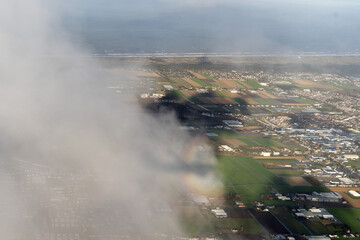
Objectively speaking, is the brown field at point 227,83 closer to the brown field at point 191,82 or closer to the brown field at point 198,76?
the brown field at point 198,76

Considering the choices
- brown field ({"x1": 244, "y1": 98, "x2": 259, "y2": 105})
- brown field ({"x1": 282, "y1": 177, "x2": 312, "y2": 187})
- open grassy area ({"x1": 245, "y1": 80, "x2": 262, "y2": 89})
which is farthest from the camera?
open grassy area ({"x1": 245, "y1": 80, "x2": 262, "y2": 89})

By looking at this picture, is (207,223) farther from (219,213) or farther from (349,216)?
(349,216)

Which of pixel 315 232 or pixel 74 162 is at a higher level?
pixel 74 162

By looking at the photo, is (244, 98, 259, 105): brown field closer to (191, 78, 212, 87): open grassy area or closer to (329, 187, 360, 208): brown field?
(191, 78, 212, 87): open grassy area

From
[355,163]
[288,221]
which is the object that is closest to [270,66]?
[355,163]

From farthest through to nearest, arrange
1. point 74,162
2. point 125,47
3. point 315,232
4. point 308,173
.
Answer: point 125,47, point 308,173, point 315,232, point 74,162

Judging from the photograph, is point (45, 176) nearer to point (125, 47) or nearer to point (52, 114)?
point (52, 114)

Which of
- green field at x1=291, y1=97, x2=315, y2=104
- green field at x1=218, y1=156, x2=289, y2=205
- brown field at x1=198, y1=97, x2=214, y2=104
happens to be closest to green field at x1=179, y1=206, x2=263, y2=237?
green field at x1=218, y1=156, x2=289, y2=205

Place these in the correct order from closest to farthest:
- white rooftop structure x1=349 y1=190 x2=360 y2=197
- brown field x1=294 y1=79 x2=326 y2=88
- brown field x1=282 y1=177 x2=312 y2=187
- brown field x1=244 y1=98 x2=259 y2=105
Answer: white rooftop structure x1=349 y1=190 x2=360 y2=197 < brown field x1=282 y1=177 x2=312 y2=187 < brown field x1=244 y1=98 x2=259 y2=105 < brown field x1=294 y1=79 x2=326 y2=88

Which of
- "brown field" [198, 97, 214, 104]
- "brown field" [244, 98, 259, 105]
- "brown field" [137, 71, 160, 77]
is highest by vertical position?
"brown field" [137, 71, 160, 77]
